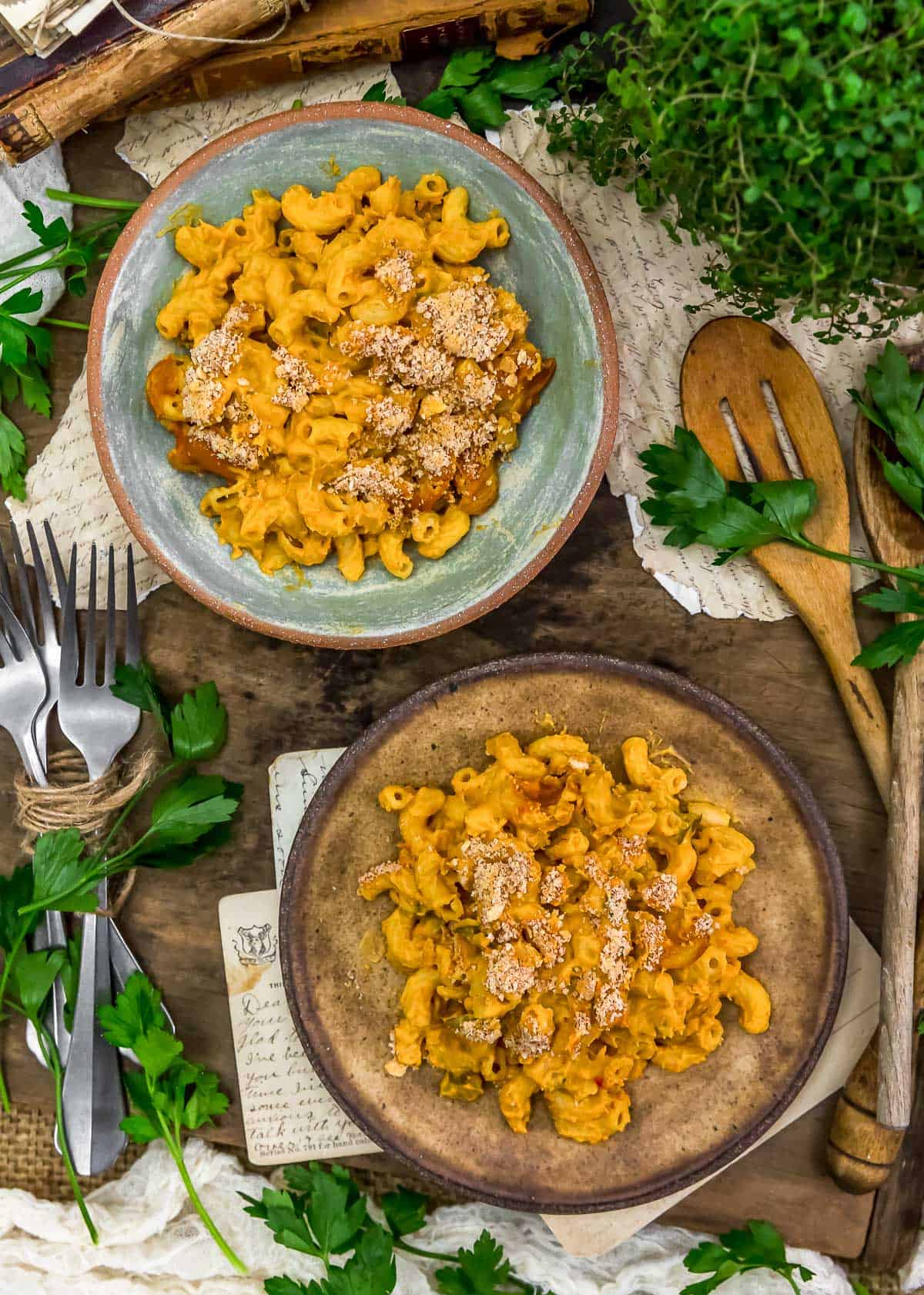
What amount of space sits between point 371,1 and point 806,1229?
2.41m

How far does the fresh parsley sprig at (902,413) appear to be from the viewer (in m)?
1.90

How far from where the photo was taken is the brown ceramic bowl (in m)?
1.90

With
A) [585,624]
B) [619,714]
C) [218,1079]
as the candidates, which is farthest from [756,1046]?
[218,1079]

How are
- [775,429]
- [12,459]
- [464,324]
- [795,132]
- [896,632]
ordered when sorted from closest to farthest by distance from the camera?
[795,132], [464,324], [896,632], [775,429], [12,459]

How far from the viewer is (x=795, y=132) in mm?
1319

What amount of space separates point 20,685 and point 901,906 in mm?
1685

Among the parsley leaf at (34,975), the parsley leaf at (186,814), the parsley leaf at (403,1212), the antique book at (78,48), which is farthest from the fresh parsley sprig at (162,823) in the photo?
the antique book at (78,48)

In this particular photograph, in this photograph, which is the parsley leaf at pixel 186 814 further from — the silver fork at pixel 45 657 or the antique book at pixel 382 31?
the antique book at pixel 382 31

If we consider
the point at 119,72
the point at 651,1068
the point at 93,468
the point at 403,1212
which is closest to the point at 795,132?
the point at 119,72

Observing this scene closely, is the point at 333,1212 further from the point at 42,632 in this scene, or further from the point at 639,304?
the point at 639,304

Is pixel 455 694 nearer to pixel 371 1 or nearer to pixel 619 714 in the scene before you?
pixel 619 714

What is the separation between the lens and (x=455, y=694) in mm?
1919

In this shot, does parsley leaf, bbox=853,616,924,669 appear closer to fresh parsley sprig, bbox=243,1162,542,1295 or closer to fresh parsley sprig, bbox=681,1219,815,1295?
A: fresh parsley sprig, bbox=681,1219,815,1295

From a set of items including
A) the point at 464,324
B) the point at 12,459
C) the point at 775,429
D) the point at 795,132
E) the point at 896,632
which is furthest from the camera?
the point at 12,459
